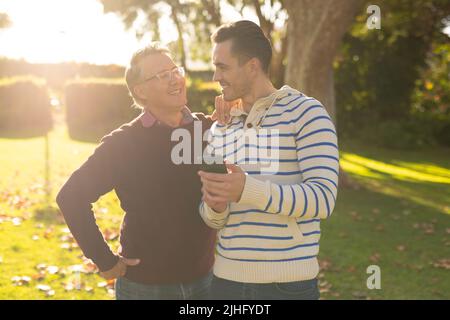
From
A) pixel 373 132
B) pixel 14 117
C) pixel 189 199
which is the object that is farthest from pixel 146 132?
pixel 14 117

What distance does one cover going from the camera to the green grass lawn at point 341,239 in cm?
774

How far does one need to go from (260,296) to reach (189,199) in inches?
31.1

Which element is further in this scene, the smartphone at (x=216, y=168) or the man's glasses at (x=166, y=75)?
the man's glasses at (x=166, y=75)

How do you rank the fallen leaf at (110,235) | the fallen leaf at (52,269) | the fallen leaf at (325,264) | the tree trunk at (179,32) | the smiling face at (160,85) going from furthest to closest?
the tree trunk at (179,32) < the fallen leaf at (110,235) < the fallen leaf at (325,264) < the fallen leaf at (52,269) < the smiling face at (160,85)

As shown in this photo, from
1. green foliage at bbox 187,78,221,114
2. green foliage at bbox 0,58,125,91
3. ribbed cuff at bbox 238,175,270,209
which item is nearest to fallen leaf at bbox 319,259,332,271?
ribbed cuff at bbox 238,175,270,209

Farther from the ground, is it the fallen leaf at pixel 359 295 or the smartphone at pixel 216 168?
the smartphone at pixel 216 168

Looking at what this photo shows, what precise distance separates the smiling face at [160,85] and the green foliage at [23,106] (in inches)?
915

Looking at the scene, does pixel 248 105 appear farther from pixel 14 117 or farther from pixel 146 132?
pixel 14 117

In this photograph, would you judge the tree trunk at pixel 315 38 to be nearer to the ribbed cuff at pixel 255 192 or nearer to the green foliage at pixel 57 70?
the ribbed cuff at pixel 255 192

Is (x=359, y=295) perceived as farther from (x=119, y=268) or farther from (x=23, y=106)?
(x=23, y=106)

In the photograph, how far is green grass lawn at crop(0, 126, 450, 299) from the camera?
7738 mm

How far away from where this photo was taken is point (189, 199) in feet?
12.0

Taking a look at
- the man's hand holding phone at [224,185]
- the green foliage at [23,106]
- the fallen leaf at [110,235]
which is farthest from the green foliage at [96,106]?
the man's hand holding phone at [224,185]

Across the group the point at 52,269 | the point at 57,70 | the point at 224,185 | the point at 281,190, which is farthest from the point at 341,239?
the point at 57,70
